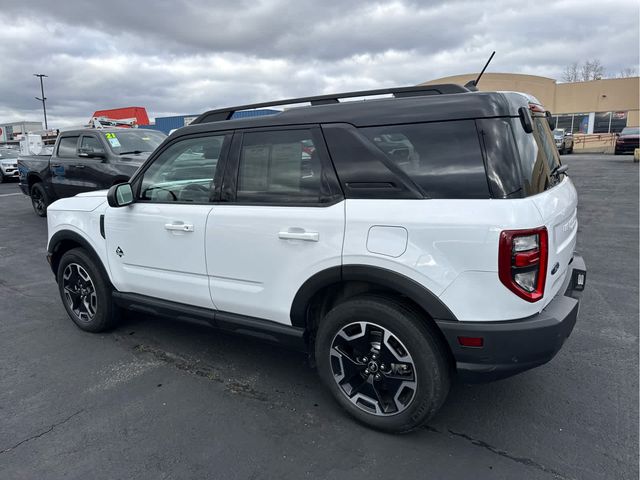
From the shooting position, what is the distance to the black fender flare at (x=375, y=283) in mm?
2393

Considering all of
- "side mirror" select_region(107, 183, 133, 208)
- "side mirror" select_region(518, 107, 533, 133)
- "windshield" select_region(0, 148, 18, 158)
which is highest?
"windshield" select_region(0, 148, 18, 158)

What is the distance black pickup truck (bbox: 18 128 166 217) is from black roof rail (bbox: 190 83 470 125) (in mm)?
5581

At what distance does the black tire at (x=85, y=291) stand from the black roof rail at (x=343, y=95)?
166cm

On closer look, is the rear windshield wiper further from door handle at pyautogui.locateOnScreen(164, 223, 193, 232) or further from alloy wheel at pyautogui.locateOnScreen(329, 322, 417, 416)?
door handle at pyautogui.locateOnScreen(164, 223, 193, 232)

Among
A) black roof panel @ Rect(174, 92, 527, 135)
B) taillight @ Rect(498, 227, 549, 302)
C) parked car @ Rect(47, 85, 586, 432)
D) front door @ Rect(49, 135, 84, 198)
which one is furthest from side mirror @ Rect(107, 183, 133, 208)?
front door @ Rect(49, 135, 84, 198)

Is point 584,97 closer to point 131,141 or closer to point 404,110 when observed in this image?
point 131,141

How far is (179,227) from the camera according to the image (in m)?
3.30

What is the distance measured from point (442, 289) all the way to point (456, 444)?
0.97 meters

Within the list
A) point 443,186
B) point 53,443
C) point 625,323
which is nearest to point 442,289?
point 443,186

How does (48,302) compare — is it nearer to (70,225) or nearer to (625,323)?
(70,225)

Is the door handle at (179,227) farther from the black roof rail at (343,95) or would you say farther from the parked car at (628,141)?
the parked car at (628,141)

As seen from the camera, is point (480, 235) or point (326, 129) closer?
point (480, 235)

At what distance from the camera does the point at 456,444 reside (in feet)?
8.61

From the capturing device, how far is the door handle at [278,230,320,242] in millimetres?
2693
